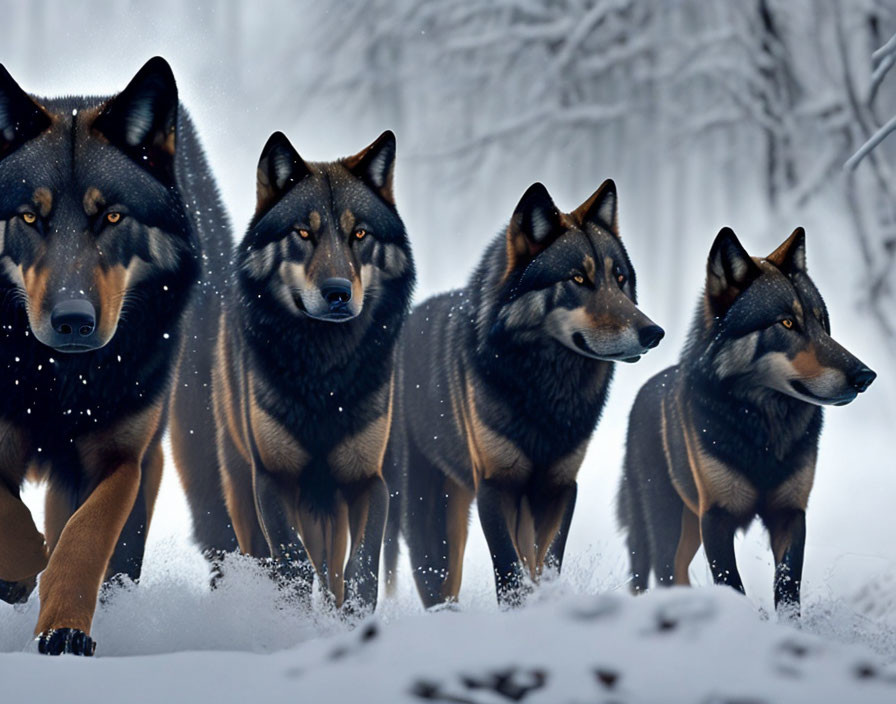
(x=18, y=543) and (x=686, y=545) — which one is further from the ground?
(x=686, y=545)

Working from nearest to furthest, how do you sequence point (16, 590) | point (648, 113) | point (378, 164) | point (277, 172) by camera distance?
point (16, 590)
point (277, 172)
point (378, 164)
point (648, 113)

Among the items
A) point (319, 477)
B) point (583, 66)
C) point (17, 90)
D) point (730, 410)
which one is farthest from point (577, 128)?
point (17, 90)

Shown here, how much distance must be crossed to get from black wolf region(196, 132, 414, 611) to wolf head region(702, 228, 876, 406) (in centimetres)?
148

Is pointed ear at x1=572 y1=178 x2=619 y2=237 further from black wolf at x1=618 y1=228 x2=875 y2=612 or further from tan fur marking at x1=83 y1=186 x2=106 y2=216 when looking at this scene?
tan fur marking at x1=83 y1=186 x2=106 y2=216

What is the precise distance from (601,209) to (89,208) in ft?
7.59

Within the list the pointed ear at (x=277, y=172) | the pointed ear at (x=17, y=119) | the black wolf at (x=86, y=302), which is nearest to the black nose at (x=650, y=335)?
the pointed ear at (x=277, y=172)

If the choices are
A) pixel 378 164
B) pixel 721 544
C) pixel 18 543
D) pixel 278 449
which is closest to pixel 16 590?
pixel 18 543

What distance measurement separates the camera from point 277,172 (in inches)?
173

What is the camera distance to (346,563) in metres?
4.36

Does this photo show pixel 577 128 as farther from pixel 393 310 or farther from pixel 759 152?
pixel 393 310

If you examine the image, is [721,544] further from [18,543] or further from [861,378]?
[18,543]

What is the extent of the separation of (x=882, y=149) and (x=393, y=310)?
5620 millimetres

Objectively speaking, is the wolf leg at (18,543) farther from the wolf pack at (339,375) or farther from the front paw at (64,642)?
the front paw at (64,642)

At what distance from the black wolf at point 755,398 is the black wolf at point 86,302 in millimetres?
2417
